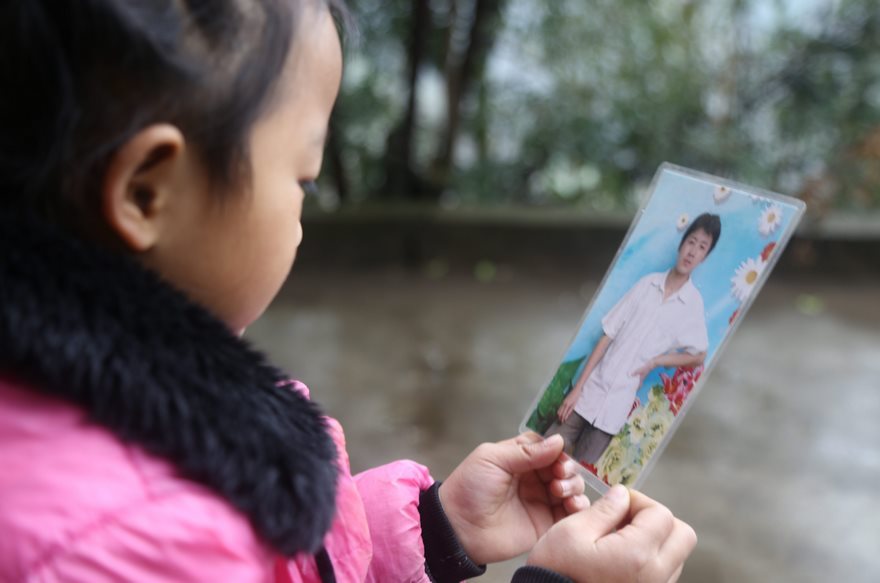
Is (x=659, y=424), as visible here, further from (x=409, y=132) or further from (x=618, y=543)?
(x=409, y=132)

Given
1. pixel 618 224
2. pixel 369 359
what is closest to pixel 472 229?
pixel 618 224

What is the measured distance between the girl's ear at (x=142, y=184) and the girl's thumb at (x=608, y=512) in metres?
0.37

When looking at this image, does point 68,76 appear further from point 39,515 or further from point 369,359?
point 369,359

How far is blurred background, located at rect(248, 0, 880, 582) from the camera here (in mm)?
2615

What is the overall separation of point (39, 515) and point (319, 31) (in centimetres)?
30

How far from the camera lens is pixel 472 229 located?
10.2 ft

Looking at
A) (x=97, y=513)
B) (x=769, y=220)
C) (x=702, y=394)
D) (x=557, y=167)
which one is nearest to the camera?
(x=97, y=513)

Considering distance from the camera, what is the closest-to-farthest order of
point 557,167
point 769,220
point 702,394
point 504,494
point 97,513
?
1. point 97,513
2. point 769,220
3. point 504,494
4. point 702,394
5. point 557,167

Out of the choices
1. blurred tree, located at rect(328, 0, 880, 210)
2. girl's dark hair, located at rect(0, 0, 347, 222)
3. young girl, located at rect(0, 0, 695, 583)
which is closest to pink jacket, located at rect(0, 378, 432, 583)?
young girl, located at rect(0, 0, 695, 583)

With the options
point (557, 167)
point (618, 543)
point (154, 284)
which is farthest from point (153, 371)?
point (557, 167)

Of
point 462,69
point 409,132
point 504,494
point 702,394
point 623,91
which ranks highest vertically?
point 623,91

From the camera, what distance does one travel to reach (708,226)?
2.13 feet

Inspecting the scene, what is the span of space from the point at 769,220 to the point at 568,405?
0.21 metres

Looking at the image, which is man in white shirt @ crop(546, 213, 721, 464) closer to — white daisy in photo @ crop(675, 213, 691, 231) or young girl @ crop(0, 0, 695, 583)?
white daisy in photo @ crop(675, 213, 691, 231)
